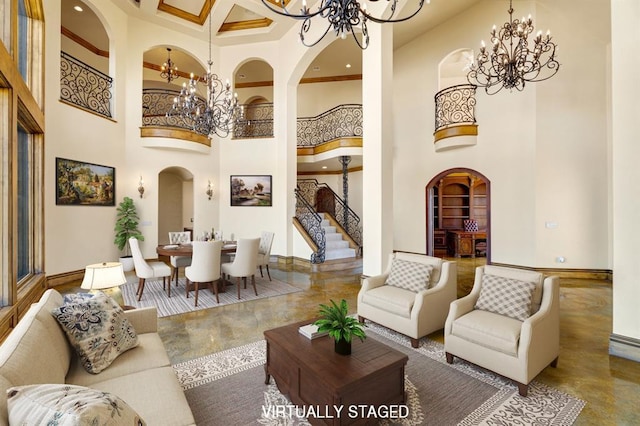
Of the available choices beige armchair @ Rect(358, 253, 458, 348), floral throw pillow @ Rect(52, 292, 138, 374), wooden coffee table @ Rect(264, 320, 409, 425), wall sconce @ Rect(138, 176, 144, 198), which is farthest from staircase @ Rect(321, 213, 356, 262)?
floral throw pillow @ Rect(52, 292, 138, 374)

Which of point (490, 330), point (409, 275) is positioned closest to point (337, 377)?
point (490, 330)

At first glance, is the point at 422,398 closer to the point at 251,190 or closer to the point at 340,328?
the point at 340,328

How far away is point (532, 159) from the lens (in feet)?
21.0

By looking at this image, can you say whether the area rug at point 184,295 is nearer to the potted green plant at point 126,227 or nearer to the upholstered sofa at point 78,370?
the potted green plant at point 126,227

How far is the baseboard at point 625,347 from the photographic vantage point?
9.78 feet

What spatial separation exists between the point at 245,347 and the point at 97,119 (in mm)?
6369

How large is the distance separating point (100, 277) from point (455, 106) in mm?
8026

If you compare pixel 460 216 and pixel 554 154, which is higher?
pixel 554 154

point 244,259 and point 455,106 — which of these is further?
point 455,106

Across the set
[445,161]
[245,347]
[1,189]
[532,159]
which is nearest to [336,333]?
[245,347]

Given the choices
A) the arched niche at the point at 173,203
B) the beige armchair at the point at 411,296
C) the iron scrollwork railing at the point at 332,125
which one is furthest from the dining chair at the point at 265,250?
the arched niche at the point at 173,203

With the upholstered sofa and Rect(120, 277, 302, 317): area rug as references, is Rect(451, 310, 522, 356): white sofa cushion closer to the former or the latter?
the upholstered sofa

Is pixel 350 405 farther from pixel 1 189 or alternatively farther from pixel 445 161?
pixel 445 161

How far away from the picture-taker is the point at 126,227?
713 centimetres
